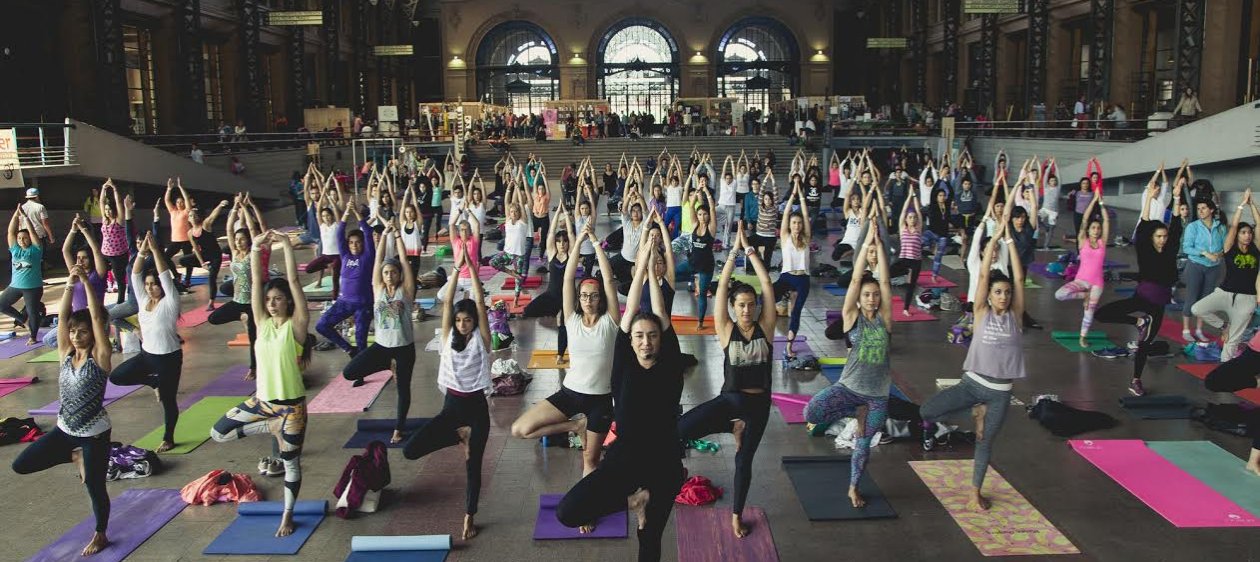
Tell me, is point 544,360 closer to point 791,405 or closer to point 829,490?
point 791,405

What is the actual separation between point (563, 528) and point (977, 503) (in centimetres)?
299

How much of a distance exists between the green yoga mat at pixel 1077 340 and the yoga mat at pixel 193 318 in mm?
11389

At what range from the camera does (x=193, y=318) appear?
45.3 feet

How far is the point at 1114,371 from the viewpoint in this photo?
33.8 feet

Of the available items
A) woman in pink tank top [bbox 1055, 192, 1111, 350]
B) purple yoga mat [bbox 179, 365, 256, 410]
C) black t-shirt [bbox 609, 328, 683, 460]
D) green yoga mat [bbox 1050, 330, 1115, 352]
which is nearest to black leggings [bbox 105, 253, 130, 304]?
purple yoga mat [bbox 179, 365, 256, 410]

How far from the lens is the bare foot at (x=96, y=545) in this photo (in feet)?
20.6

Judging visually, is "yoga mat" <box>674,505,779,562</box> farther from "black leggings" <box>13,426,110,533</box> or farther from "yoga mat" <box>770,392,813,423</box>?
"black leggings" <box>13,426,110,533</box>

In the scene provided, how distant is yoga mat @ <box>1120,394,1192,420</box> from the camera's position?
8.80 m

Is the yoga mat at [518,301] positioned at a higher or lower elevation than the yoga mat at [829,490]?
higher

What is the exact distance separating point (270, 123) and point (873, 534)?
38.2 metres

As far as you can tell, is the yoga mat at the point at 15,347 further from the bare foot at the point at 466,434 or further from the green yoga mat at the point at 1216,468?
the green yoga mat at the point at 1216,468

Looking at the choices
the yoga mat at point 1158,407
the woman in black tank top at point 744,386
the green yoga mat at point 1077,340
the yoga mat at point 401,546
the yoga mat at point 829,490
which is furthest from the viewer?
the green yoga mat at point 1077,340

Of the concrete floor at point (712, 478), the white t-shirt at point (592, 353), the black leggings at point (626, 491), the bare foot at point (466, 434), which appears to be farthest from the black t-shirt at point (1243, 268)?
the bare foot at point (466, 434)

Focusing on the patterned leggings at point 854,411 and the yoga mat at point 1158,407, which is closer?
the patterned leggings at point 854,411
